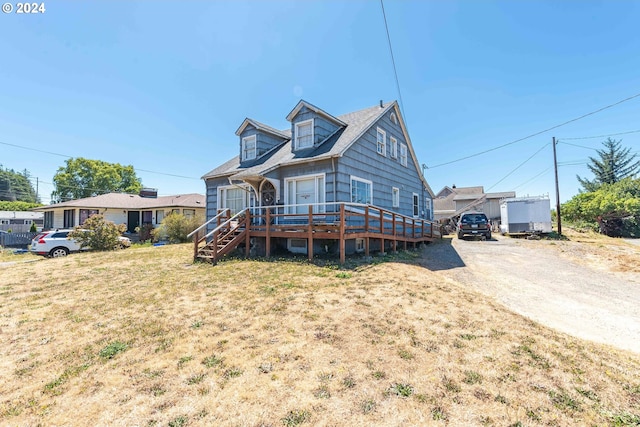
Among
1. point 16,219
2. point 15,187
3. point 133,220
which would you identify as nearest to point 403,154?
point 133,220

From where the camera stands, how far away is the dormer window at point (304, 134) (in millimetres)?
12609

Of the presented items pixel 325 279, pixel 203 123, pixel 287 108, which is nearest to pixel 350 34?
pixel 287 108

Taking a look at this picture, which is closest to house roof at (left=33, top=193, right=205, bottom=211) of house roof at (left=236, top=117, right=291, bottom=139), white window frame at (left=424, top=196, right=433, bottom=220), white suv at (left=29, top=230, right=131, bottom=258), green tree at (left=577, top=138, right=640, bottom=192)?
white suv at (left=29, top=230, right=131, bottom=258)

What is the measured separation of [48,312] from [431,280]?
906 cm

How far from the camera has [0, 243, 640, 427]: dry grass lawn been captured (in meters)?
2.65

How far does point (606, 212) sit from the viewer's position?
22.7 metres

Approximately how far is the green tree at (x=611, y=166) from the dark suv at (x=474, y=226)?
111ft

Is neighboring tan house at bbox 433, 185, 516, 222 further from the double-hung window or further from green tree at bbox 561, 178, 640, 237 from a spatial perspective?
the double-hung window

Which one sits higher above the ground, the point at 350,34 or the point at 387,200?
the point at 350,34

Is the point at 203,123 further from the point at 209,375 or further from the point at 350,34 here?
the point at 209,375

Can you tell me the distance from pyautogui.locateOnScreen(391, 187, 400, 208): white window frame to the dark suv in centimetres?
688

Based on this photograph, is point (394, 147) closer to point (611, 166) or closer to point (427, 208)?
point (427, 208)

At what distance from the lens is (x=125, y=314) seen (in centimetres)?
536

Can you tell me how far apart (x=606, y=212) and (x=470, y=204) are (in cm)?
1233
